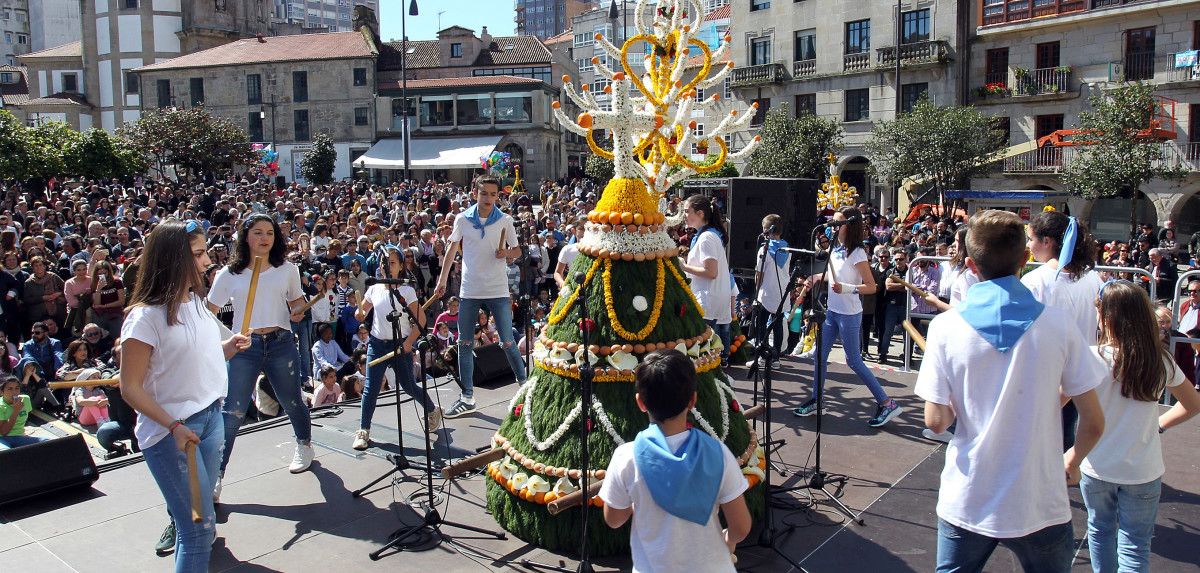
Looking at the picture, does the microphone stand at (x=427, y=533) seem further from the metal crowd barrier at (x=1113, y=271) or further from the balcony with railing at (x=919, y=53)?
the balcony with railing at (x=919, y=53)

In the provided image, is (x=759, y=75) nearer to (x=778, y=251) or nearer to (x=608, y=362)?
(x=778, y=251)

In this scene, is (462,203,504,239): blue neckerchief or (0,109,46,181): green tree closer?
(462,203,504,239): blue neckerchief

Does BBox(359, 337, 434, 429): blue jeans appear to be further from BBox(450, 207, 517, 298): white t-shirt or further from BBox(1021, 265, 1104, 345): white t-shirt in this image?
BBox(1021, 265, 1104, 345): white t-shirt

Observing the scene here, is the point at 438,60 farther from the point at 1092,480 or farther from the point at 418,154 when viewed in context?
the point at 1092,480

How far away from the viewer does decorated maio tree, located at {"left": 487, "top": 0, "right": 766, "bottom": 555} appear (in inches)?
177

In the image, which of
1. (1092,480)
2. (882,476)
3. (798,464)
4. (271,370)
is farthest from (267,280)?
(1092,480)

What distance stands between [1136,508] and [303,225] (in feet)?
48.3

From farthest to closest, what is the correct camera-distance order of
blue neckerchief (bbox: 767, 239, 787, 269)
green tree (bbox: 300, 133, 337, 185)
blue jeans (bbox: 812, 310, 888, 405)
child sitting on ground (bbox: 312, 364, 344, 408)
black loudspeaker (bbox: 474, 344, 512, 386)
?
green tree (bbox: 300, 133, 337, 185)
child sitting on ground (bbox: 312, 364, 344, 408)
black loudspeaker (bbox: 474, 344, 512, 386)
blue neckerchief (bbox: 767, 239, 787, 269)
blue jeans (bbox: 812, 310, 888, 405)

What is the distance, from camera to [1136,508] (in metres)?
3.50

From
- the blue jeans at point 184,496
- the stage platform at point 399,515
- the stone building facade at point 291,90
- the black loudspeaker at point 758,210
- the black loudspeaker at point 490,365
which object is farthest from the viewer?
the stone building facade at point 291,90

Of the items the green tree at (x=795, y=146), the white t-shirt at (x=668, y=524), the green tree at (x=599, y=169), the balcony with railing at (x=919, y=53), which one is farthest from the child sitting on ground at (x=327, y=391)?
the balcony with railing at (x=919, y=53)

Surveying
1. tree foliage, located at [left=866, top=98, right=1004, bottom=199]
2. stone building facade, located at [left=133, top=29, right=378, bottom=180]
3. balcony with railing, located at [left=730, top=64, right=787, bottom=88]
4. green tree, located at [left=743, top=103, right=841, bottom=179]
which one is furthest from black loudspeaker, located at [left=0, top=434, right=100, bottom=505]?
stone building facade, located at [left=133, top=29, right=378, bottom=180]

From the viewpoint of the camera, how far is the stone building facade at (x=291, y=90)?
45281 millimetres

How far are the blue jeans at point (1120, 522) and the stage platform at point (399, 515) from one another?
2.81 feet
